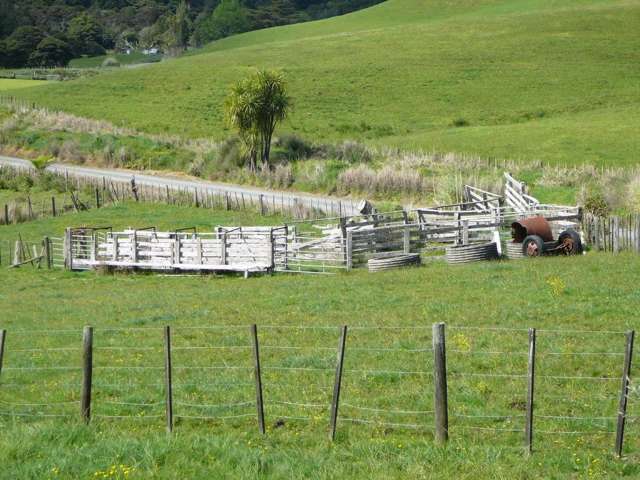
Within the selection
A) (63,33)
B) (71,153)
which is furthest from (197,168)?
(63,33)

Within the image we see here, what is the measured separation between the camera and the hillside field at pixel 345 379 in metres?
11.7

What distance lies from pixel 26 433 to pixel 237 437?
2.66 meters

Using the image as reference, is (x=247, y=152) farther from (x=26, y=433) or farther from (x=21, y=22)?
(x=21, y=22)

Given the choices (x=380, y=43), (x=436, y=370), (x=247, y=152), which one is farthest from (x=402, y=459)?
(x=380, y=43)

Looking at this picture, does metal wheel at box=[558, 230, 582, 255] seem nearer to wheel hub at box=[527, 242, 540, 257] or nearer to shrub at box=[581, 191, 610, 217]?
wheel hub at box=[527, 242, 540, 257]

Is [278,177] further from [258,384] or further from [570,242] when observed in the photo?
[258,384]

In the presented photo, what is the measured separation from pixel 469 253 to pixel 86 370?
19003mm

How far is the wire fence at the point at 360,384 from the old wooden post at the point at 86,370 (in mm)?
20

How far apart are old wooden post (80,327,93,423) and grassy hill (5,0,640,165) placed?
4665 centimetres

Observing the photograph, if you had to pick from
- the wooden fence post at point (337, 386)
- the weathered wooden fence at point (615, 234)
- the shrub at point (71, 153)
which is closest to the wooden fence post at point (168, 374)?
the wooden fence post at point (337, 386)

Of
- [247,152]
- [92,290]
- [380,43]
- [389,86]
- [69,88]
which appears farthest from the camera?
[380,43]

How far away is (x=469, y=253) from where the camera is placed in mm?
30953

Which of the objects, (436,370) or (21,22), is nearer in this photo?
(436,370)

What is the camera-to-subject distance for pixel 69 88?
99312 millimetres
